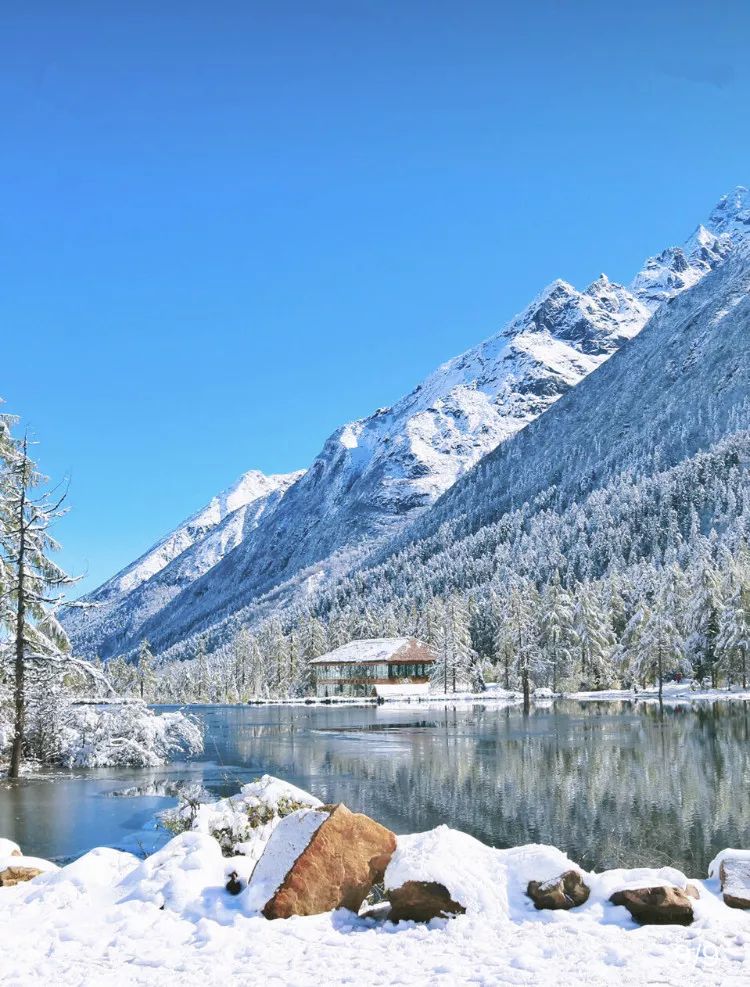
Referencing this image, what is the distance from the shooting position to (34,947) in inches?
362

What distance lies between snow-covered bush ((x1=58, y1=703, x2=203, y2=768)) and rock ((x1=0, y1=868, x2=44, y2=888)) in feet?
60.8

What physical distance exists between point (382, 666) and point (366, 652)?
2.81 meters

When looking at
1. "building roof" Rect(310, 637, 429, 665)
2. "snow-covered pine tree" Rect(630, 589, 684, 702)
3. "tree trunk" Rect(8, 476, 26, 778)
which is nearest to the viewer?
"tree trunk" Rect(8, 476, 26, 778)

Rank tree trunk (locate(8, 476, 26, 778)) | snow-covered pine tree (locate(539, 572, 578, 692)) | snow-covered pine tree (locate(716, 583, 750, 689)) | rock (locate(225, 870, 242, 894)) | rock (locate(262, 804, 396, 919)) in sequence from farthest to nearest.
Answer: snow-covered pine tree (locate(539, 572, 578, 692)), snow-covered pine tree (locate(716, 583, 750, 689)), tree trunk (locate(8, 476, 26, 778)), rock (locate(225, 870, 242, 894)), rock (locate(262, 804, 396, 919))

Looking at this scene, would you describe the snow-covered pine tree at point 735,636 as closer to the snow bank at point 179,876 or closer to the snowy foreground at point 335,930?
the snowy foreground at point 335,930

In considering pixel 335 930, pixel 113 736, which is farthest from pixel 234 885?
pixel 113 736

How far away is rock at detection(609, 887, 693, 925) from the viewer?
951 cm

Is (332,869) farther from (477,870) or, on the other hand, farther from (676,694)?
(676,694)

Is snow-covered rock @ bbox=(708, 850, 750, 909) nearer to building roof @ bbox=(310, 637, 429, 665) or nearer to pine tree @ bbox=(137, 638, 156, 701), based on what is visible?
building roof @ bbox=(310, 637, 429, 665)

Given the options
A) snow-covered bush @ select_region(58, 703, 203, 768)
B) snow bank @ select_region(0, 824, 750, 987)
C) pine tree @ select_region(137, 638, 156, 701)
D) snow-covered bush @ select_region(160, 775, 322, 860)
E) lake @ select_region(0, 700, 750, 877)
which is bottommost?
pine tree @ select_region(137, 638, 156, 701)

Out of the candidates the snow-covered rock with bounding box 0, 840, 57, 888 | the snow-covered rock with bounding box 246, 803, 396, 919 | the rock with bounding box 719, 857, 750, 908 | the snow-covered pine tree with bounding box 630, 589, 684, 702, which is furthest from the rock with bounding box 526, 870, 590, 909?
the snow-covered pine tree with bounding box 630, 589, 684, 702

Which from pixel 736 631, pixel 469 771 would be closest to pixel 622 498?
pixel 736 631

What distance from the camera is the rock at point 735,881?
10023 mm

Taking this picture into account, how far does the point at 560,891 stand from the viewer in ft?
33.0
